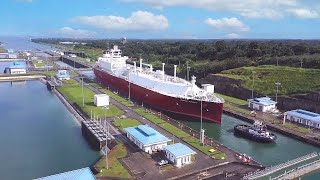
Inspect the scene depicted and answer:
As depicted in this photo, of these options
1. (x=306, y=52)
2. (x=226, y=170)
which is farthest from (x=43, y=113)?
(x=306, y=52)

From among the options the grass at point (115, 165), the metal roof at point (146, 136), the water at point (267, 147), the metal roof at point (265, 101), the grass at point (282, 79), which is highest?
the grass at point (282, 79)

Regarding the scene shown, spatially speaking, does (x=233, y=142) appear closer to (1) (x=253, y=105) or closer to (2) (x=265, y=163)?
(2) (x=265, y=163)

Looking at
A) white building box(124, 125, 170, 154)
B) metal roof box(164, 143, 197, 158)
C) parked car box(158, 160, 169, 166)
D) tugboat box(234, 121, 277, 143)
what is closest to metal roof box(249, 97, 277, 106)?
tugboat box(234, 121, 277, 143)

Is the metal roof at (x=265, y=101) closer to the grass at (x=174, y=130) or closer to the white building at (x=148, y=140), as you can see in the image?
the grass at (x=174, y=130)

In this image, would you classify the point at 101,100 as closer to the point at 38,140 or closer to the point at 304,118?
the point at 38,140

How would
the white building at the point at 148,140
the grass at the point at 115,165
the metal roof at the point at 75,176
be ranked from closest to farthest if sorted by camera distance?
the metal roof at the point at 75,176, the grass at the point at 115,165, the white building at the point at 148,140

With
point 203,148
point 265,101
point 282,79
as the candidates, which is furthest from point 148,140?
point 282,79

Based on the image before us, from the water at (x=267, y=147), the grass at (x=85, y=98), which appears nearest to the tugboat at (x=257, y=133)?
the water at (x=267, y=147)
